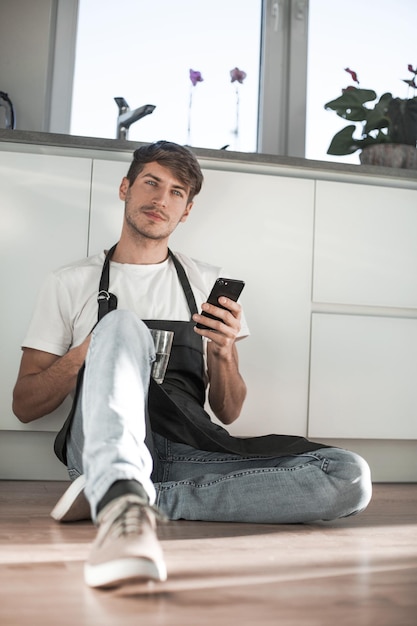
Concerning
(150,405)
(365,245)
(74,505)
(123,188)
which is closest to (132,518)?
(74,505)

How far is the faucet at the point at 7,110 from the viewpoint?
296 cm

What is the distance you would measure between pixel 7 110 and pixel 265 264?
47.0 inches

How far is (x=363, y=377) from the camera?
2.56 metres

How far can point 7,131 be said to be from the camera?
2365mm

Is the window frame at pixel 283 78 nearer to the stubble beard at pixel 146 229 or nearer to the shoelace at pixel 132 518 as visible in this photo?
the stubble beard at pixel 146 229

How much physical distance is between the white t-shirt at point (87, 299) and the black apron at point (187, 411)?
5cm

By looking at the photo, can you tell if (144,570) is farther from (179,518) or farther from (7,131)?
(7,131)

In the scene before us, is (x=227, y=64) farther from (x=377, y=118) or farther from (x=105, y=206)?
(x=105, y=206)

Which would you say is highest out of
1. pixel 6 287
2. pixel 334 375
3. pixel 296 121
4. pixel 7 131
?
pixel 296 121

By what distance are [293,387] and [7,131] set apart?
1.16 m

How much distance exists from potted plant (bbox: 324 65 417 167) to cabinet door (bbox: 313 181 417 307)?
24 centimetres

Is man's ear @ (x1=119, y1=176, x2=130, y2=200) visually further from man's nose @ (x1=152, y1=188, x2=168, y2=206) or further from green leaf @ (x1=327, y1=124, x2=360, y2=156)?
green leaf @ (x1=327, y1=124, x2=360, y2=156)

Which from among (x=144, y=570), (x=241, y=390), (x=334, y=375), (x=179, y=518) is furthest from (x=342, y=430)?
(x=144, y=570)

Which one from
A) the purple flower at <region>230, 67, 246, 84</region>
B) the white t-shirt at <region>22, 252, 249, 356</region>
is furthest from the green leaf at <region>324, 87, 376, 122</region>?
the white t-shirt at <region>22, 252, 249, 356</region>
